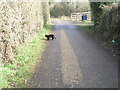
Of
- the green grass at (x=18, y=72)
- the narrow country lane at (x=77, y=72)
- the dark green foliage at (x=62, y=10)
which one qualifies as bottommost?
the narrow country lane at (x=77, y=72)

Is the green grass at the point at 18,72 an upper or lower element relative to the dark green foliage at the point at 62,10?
lower

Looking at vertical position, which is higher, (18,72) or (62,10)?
(62,10)

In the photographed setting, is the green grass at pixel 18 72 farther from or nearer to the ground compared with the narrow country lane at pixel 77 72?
farther from the ground

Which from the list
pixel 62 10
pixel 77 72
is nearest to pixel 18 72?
pixel 77 72

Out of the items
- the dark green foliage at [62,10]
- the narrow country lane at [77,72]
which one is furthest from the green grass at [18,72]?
the dark green foliage at [62,10]

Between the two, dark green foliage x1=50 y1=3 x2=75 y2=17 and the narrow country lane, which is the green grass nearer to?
the narrow country lane

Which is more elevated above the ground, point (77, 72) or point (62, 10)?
point (62, 10)

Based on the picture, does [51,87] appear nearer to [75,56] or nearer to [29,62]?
[29,62]

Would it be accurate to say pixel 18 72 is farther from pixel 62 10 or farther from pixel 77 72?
pixel 62 10

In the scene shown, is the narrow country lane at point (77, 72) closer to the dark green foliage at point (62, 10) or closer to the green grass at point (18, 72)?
the green grass at point (18, 72)

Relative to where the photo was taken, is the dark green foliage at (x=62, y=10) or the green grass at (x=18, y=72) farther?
the dark green foliage at (x=62, y=10)

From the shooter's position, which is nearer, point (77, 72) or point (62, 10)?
point (77, 72)

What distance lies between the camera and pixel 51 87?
4.70 meters

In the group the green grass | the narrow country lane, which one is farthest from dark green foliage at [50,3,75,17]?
the green grass
